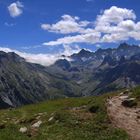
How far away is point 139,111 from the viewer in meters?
45.1

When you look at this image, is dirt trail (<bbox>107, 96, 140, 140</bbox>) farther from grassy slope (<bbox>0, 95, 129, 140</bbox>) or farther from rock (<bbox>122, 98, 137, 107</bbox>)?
rock (<bbox>122, 98, 137, 107</bbox>)

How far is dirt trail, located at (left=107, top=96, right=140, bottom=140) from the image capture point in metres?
36.1

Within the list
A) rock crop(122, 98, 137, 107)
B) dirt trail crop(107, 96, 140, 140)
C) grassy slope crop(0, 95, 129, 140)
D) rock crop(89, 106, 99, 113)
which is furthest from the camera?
rock crop(122, 98, 137, 107)

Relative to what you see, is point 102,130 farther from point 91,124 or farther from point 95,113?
point 95,113

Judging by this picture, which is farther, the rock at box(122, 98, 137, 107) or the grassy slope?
the rock at box(122, 98, 137, 107)

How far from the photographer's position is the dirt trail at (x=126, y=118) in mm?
36125

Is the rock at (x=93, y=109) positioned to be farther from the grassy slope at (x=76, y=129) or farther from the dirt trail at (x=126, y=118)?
the dirt trail at (x=126, y=118)

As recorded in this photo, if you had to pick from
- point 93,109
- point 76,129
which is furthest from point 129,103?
point 76,129

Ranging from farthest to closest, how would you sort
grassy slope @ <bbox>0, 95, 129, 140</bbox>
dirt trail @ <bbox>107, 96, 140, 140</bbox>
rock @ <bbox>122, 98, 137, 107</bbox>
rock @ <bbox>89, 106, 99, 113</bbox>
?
rock @ <bbox>122, 98, 137, 107</bbox>
rock @ <bbox>89, 106, 99, 113</bbox>
dirt trail @ <bbox>107, 96, 140, 140</bbox>
grassy slope @ <bbox>0, 95, 129, 140</bbox>

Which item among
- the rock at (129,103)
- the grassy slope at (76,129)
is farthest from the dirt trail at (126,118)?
the rock at (129,103)

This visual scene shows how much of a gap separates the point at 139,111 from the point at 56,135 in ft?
48.4

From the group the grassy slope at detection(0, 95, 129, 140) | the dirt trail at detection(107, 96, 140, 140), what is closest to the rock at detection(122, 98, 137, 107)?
the dirt trail at detection(107, 96, 140, 140)

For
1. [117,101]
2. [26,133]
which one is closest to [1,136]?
[26,133]

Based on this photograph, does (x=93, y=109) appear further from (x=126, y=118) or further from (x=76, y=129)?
(x=76, y=129)
